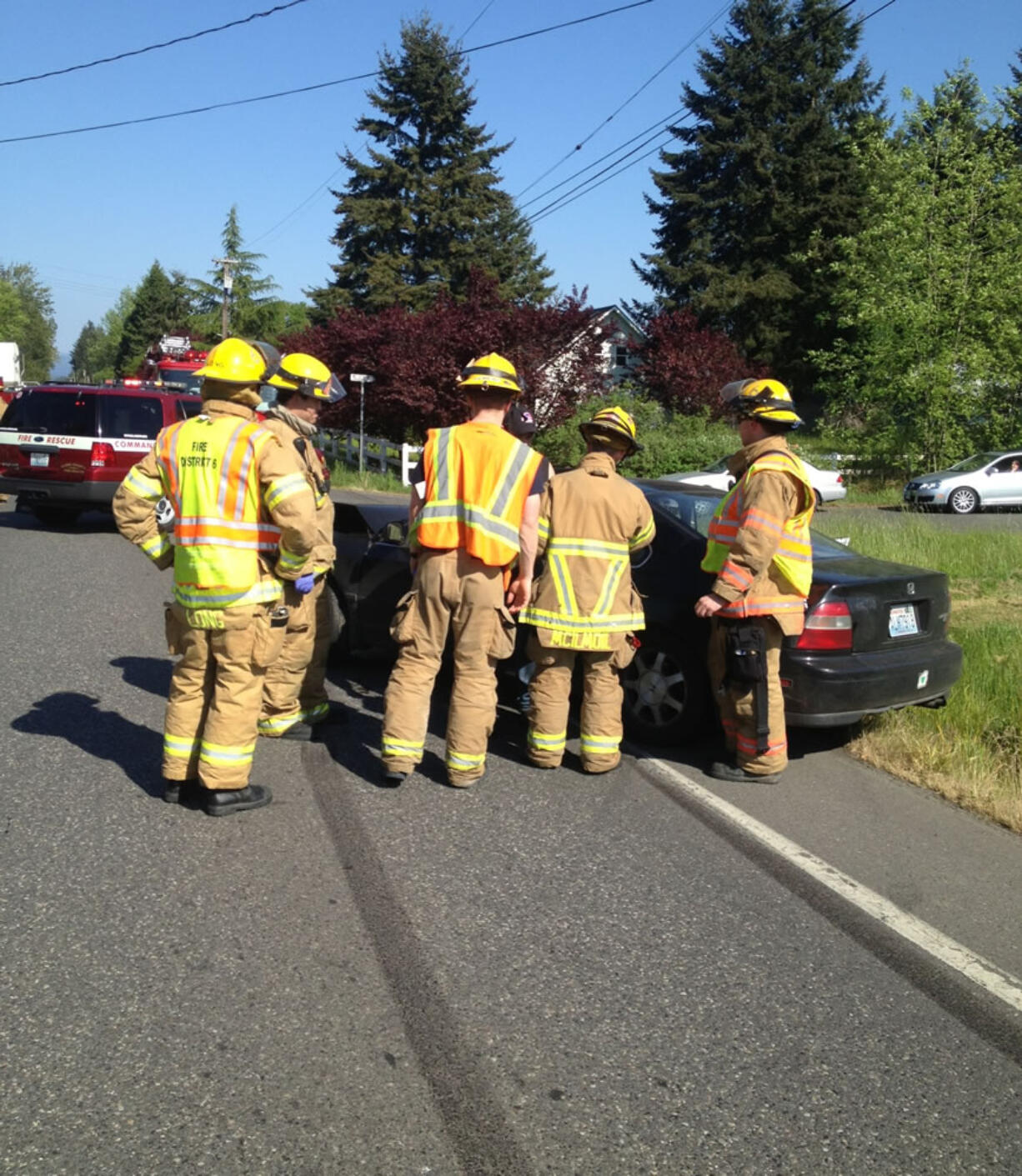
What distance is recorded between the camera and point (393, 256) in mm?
48156

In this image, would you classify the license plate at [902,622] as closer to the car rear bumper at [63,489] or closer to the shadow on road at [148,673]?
the shadow on road at [148,673]

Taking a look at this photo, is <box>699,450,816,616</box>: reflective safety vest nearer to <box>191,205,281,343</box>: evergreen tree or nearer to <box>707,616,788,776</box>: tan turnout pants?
<box>707,616,788,776</box>: tan turnout pants

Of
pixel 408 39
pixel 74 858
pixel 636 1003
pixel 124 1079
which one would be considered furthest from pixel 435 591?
pixel 408 39

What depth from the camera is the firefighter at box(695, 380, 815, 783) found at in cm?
523

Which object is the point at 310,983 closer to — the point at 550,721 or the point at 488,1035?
the point at 488,1035

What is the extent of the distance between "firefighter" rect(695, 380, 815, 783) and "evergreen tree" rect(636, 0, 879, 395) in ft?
127

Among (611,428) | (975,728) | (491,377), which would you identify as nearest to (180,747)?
(491,377)

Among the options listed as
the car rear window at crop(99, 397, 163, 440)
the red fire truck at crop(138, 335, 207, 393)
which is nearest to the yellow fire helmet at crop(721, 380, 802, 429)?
the car rear window at crop(99, 397, 163, 440)

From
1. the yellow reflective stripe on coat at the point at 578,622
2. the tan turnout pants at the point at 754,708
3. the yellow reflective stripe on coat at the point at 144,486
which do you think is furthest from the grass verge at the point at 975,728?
the yellow reflective stripe on coat at the point at 144,486

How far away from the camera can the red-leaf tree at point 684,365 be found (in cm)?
2964

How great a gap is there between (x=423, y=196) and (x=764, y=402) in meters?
46.4

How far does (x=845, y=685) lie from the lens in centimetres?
546

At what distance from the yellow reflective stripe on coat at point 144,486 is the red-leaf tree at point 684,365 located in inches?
1007

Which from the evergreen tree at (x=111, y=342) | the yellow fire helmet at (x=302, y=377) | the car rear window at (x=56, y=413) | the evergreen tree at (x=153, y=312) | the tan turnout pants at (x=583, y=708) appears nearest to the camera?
the tan turnout pants at (x=583, y=708)
